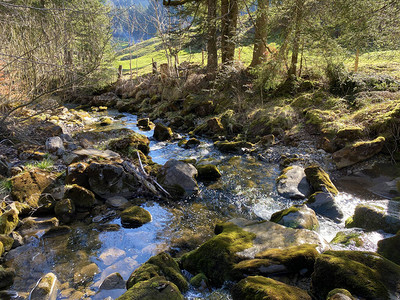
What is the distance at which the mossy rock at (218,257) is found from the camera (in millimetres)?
3865

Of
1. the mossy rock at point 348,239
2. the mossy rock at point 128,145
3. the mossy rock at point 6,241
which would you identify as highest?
the mossy rock at point 128,145

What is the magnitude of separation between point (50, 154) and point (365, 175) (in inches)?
379

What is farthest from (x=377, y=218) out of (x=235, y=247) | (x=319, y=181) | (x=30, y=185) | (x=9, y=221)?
(x=30, y=185)

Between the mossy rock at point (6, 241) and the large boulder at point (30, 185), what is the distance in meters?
1.25

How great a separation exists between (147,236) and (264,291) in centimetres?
299

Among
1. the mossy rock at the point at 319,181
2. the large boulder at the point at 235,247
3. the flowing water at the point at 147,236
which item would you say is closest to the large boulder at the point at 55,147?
the flowing water at the point at 147,236

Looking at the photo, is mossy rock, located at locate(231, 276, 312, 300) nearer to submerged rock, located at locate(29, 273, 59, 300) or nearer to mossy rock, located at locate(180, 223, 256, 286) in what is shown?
mossy rock, located at locate(180, 223, 256, 286)

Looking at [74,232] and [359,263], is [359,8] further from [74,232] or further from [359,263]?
[74,232]

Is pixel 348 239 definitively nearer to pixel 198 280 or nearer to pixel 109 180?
pixel 198 280

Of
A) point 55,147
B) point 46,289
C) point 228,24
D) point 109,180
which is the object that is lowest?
point 46,289

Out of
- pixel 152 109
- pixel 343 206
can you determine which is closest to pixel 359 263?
pixel 343 206

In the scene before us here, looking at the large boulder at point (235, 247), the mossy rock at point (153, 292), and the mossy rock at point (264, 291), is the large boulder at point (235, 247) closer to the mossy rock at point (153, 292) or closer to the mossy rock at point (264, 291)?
the mossy rock at point (264, 291)

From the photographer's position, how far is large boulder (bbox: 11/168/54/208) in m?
6.02

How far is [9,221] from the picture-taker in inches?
203
